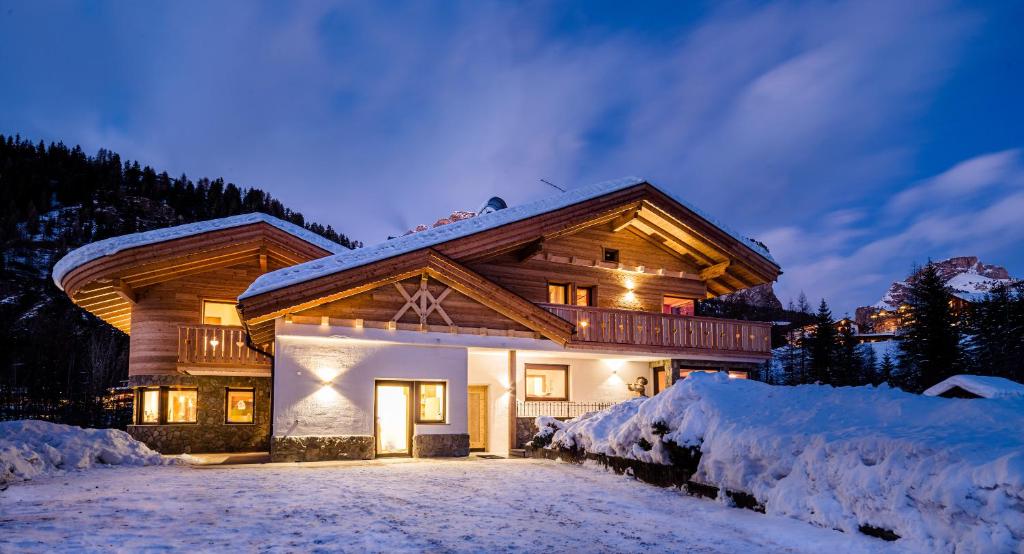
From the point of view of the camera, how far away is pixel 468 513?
26.4 ft

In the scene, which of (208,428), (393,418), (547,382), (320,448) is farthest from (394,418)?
(208,428)

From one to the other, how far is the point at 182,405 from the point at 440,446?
31.1 ft

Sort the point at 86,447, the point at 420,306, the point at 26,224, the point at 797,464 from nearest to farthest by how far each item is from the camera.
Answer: the point at 797,464, the point at 86,447, the point at 420,306, the point at 26,224

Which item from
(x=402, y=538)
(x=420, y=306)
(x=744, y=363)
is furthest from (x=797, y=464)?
(x=744, y=363)

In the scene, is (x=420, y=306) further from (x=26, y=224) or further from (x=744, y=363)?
(x=26, y=224)

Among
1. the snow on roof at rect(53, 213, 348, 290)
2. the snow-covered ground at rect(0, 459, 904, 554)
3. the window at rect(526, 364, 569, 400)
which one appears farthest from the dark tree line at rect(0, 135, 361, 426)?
the snow-covered ground at rect(0, 459, 904, 554)

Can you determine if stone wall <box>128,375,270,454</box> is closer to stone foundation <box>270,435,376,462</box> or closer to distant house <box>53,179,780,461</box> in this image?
distant house <box>53,179,780,461</box>

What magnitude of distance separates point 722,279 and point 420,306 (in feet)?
43.7

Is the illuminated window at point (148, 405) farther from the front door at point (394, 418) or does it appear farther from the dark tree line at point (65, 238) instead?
the dark tree line at point (65, 238)

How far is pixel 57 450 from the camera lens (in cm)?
1313

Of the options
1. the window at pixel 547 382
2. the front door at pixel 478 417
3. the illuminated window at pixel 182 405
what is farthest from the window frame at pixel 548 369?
the illuminated window at pixel 182 405

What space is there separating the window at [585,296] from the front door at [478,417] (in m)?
4.90

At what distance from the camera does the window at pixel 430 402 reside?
16031mm

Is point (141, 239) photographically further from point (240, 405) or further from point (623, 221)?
point (623, 221)
